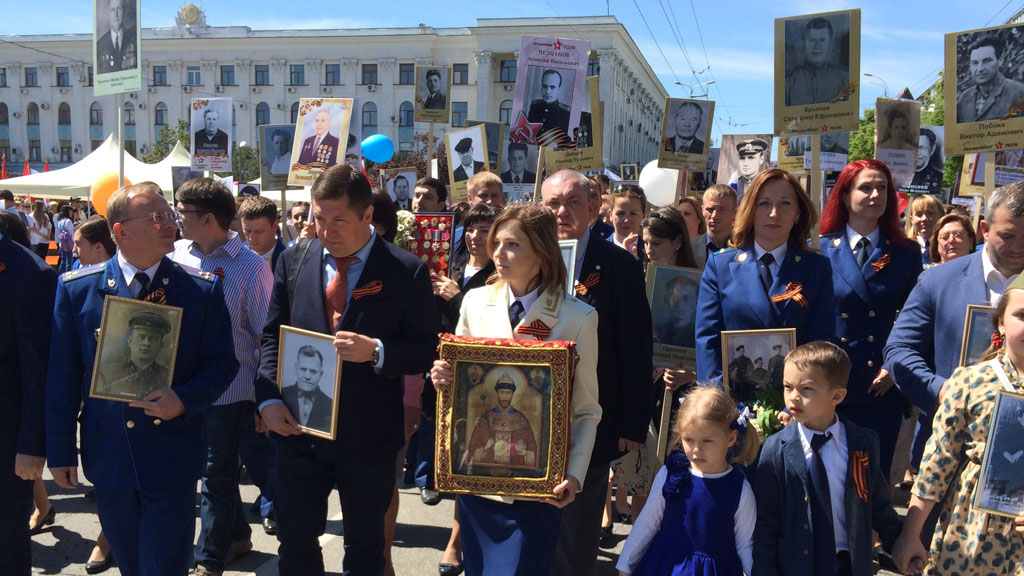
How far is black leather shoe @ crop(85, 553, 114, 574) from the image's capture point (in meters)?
5.02

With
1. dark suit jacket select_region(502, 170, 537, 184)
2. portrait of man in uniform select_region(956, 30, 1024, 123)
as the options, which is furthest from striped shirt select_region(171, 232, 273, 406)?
dark suit jacket select_region(502, 170, 537, 184)

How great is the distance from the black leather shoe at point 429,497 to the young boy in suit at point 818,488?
3.52m

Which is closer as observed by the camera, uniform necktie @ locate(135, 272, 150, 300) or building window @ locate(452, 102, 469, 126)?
uniform necktie @ locate(135, 272, 150, 300)

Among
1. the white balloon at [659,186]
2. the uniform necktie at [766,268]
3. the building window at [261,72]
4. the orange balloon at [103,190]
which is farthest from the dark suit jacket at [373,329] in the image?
the building window at [261,72]

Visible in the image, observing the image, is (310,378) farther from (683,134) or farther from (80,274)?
(683,134)

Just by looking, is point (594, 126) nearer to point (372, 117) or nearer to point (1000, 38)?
point (1000, 38)

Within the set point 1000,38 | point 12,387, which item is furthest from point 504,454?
point 1000,38

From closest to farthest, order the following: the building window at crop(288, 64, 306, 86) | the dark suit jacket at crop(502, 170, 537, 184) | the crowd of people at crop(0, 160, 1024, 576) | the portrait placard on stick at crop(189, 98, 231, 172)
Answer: the crowd of people at crop(0, 160, 1024, 576), the dark suit jacket at crop(502, 170, 537, 184), the portrait placard on stick at crop(189, 98, 231, 172), the building window at crop(288, 64, 306, 86)

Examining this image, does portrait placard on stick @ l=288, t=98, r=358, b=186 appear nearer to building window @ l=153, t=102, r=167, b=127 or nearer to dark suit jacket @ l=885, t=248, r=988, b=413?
dark suit jacket @ l=885, t=248, r=988, b=413

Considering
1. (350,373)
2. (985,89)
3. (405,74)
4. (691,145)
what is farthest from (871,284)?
(405,74)

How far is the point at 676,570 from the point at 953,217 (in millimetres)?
4295

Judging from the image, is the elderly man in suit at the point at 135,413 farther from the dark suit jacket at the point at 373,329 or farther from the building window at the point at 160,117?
the building window at the point at 160,117

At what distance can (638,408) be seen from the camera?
→ 151 inches

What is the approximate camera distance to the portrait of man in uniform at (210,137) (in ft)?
45.1
